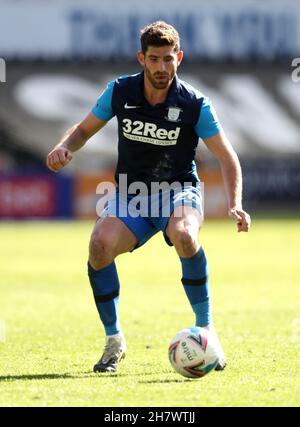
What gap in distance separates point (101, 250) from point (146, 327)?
8.70 feet

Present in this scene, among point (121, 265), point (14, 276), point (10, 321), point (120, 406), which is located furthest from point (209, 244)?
point (120, 406)

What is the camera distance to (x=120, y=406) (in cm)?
599

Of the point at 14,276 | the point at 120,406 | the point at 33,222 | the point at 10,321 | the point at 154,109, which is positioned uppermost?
the point at 154,109

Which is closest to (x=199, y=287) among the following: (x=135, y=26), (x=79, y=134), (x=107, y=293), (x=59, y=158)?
(x=107, y=293)

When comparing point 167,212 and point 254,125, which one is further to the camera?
point 254,125

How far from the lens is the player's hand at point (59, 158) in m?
7.54

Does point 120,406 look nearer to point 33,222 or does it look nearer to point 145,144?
point 145,144

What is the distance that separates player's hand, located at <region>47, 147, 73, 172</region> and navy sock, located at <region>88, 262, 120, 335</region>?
75cm

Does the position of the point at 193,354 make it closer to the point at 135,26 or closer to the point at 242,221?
the point at 242,221

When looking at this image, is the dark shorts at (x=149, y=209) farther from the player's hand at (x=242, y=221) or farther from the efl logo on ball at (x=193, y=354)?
the efl logo on ball at (x=193, y=354)

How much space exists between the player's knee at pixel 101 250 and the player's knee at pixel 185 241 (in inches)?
18.6

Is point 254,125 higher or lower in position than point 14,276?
lower
